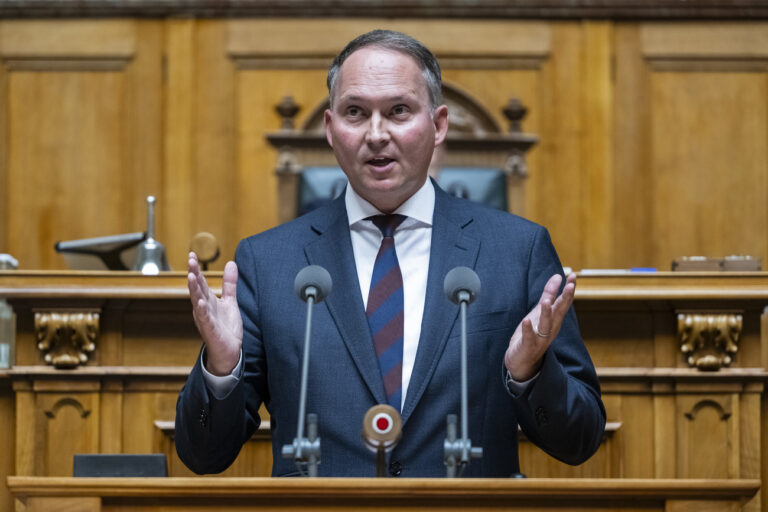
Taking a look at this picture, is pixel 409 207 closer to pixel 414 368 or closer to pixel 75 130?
pixel 414 368

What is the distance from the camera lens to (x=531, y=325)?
1600 millimetres

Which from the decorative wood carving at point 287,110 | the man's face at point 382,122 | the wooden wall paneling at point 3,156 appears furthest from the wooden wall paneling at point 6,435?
the wooden wall paneling at point 3,156

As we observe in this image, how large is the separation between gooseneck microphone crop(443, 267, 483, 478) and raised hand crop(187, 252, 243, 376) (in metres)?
0.33

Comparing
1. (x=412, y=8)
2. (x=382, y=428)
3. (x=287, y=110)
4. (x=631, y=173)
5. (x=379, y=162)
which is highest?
(x=412, y=8)

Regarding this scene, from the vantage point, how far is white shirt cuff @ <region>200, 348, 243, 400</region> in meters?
1.73

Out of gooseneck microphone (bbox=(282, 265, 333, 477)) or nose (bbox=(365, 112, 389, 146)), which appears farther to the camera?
nose (bbox=(365, 112, 389, 146))

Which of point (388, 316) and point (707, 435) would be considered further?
point (707, 435)

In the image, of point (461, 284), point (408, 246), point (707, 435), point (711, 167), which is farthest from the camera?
point (711, 167)

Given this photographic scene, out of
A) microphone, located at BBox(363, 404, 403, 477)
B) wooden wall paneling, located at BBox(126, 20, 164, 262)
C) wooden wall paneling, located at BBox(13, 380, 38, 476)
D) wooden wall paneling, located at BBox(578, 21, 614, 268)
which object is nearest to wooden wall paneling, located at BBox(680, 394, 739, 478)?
microphone, located at BBox(363, 404, 403, 477)

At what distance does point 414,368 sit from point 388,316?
0.35ft

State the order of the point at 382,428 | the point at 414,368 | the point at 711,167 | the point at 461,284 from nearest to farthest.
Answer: the point at 382,428 → the point at 461,284 → the point at 414,368 → the point at 711,167

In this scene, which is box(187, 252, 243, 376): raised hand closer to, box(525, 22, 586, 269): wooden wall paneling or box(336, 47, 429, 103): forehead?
box(336, 47, 429, 103): forehead

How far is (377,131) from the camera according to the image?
6.18ft

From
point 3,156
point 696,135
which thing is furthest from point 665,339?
point 3,156
